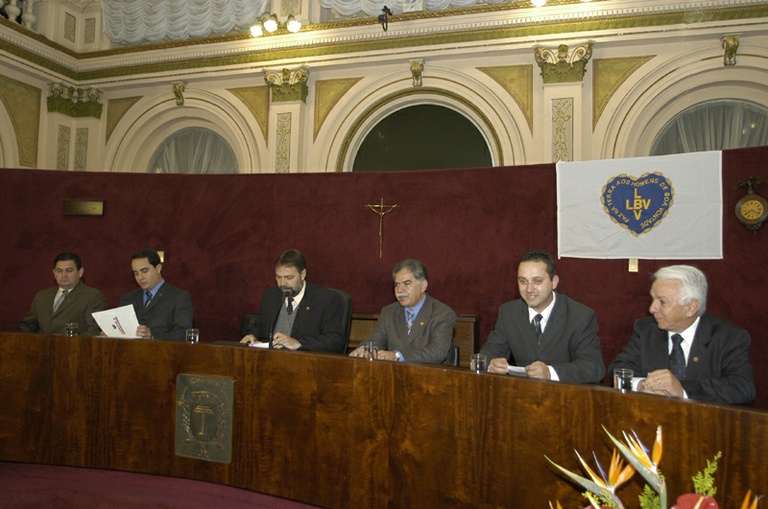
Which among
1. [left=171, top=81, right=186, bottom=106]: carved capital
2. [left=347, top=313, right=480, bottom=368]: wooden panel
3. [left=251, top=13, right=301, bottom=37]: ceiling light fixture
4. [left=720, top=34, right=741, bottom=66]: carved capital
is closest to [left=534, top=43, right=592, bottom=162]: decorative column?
[left=720, top=34, right=741, bottom=66]: carved capital

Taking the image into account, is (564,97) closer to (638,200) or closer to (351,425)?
(638,200)

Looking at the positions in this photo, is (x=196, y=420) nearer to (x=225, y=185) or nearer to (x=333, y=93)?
(x=225, y=185)

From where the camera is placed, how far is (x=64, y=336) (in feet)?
9.91

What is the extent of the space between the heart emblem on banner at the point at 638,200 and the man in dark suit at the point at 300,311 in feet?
6.29

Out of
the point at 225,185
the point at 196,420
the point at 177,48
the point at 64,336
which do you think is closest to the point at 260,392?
the point at 196,420

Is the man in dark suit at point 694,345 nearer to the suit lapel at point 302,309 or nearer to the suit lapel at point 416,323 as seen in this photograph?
the suit lapel at point 416,323

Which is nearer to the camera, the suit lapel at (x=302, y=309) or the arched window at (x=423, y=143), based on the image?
the suit lapel at (x=302, y=309)

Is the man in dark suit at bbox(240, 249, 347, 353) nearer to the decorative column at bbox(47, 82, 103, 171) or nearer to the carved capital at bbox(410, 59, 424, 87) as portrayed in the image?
the carved capital at bbox(410, 59, 424, 87)

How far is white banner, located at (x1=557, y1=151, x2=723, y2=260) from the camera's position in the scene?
3.77 m

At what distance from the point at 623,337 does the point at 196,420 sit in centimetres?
288

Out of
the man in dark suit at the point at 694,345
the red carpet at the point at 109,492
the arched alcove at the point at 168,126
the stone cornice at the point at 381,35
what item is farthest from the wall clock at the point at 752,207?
the arched alcove at the point at 168,126

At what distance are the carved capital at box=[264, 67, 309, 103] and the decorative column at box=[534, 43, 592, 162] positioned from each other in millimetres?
2847

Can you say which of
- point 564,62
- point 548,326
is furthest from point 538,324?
point 564,62

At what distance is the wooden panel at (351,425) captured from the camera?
1791 millimetres
